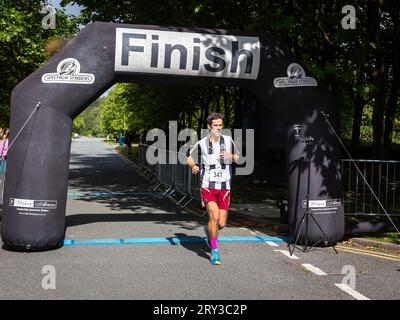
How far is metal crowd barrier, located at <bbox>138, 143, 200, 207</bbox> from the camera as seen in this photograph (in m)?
12.2

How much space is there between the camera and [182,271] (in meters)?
6.06

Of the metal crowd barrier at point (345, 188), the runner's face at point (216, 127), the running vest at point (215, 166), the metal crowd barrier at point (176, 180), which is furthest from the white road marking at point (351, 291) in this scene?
the metal crowd barrier at point (176, 180)

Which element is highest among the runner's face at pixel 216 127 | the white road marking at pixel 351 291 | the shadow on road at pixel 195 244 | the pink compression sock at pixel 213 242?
the runner's face at pixel 216 127

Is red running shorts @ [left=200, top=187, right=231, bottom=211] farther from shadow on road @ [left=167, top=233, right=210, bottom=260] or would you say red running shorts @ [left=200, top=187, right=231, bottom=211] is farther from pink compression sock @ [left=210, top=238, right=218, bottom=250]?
shadow on road @ [left=167, top=233, right=210, bottom=260]

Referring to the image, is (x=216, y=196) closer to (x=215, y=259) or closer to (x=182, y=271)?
(x=215, y=259)

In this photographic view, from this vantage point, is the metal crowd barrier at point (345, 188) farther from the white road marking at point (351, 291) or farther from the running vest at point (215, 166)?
the white road marking at point (351, 291)

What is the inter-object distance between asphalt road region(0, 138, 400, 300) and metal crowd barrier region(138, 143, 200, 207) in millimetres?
3048

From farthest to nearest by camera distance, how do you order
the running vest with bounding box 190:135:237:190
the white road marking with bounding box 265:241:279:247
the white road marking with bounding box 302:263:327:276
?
the white road marking with bounding box 265:241:279:247
the running vest with bounding box 190:135:237:190
the white road marking with bounding box 302:263:327:276

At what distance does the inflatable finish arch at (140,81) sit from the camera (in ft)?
22.7

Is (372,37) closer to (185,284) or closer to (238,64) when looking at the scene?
(238,64)

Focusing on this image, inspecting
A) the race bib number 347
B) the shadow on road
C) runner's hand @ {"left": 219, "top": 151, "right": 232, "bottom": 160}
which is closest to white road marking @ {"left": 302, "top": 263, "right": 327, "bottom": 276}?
the shadow on road

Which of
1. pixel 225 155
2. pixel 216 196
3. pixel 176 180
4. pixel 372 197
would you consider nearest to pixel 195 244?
pixel 216 196

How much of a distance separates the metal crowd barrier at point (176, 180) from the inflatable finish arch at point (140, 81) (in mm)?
4659

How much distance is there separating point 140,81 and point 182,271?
3.31m
